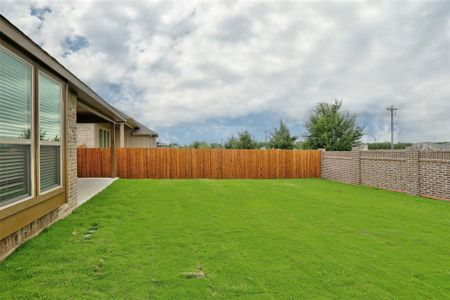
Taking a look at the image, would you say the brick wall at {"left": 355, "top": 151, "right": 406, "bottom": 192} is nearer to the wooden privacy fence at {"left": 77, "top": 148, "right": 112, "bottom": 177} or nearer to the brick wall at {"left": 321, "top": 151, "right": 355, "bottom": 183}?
the brick wall at {"left": 321, "top": 151, "right": 355, "bottom": 183}

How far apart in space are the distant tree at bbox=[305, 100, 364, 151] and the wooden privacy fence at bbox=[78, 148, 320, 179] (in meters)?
6.90

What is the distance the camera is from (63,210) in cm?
557

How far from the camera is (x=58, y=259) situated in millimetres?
3496

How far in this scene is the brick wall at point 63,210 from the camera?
3.63 meters

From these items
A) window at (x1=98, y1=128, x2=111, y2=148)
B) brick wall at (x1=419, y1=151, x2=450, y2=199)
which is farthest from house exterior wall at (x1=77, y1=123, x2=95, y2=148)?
brick wall at (x1=419, y1=151, x2=450, y2=199)

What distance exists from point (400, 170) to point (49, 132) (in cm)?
1024

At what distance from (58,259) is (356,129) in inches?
874

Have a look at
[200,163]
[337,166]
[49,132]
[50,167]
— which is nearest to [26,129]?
[49,132]

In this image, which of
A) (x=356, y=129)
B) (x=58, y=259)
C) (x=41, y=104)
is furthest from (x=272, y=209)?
(x=356, y=129)

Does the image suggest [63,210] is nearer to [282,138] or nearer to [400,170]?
[400,170]

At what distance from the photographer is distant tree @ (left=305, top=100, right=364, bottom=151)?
858 inches

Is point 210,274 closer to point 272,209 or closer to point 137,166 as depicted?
point 272,209

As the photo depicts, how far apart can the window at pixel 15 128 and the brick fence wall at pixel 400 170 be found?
984 cm

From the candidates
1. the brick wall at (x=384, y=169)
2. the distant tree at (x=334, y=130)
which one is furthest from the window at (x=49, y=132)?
the distant tree at (x=334, y=130)
